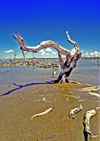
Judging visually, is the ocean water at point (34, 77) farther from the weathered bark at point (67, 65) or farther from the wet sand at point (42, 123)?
the wet sand at point (42, 123)

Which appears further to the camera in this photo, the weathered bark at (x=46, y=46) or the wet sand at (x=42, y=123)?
the weathered bark at (x=46, y=46)

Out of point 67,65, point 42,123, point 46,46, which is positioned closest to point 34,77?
point 67,65

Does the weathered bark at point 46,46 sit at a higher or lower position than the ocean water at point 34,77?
higher

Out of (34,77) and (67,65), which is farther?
(34,77)

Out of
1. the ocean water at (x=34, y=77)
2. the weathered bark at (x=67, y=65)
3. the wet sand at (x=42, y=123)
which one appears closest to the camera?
the wet sand at (x=42, y=123)

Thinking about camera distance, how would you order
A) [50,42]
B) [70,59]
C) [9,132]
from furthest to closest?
[70,59] → [50,42] → [9,132]

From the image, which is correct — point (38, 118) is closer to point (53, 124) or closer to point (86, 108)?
point (53, 124)

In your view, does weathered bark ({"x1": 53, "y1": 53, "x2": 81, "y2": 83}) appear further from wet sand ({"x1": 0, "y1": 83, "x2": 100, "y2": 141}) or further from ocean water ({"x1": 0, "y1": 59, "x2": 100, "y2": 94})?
wet sand ({"x1": 0, "y1": 83, "x2": 100, "y2": 141})

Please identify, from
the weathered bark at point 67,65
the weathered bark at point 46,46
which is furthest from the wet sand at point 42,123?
the weathered bark at point 67,65

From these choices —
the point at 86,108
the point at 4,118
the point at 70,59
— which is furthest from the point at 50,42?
the point at 4,118

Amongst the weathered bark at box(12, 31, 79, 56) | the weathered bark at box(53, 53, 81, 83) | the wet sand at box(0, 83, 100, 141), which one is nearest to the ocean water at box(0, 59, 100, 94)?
the weathered bark at box(53, 53, 81, 83)

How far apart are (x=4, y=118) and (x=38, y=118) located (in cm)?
105

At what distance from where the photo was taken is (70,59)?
822 centimetres

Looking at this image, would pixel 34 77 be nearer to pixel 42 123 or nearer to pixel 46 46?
pixel 46 46
